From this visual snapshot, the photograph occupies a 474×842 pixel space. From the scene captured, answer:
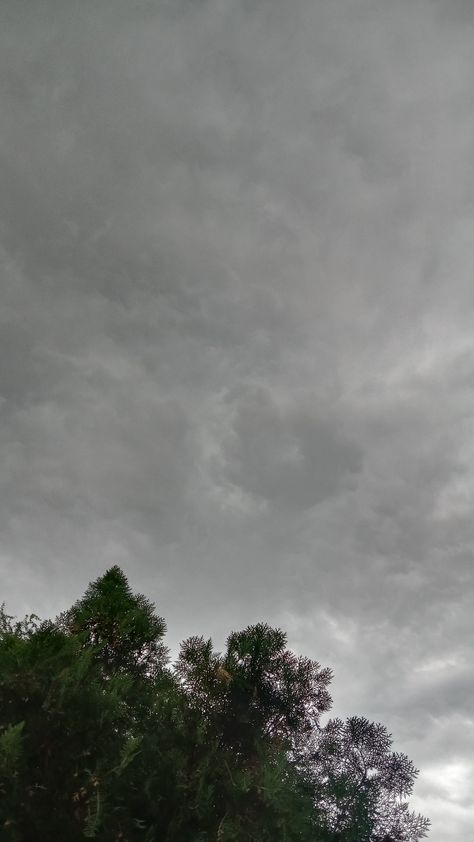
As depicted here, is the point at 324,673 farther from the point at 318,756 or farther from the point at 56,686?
the point at 56,686

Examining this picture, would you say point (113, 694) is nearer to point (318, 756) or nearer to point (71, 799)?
point (71, 799)

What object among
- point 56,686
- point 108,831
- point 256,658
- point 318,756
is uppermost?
point 256,658

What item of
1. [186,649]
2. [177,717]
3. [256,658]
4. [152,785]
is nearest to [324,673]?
[256,658]

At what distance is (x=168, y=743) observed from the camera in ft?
69.9

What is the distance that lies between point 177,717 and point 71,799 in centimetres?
647

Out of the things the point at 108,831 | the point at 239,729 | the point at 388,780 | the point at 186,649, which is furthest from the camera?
the point at 388,780

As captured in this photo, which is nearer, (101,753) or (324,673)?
(101,753)

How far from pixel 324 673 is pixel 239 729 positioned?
6359 mm

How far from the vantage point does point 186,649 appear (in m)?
28.9

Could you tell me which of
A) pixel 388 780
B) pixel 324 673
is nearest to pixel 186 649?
pixel 324 673

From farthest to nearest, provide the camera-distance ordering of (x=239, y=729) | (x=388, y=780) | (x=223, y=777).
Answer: (x=388, y=780) < (x=239, y=729) < (x=223, y=777)

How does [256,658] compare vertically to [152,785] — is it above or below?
above

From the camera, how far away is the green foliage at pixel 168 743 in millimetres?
16812

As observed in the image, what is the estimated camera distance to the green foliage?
55.2ft
